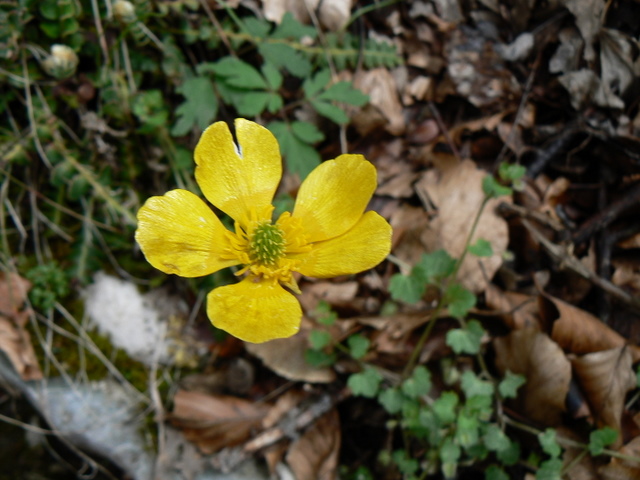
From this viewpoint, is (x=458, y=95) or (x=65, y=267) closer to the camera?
(x=65, y=267)

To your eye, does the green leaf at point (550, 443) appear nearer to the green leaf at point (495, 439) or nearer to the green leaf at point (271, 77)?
the green leaf at point (495, 439)

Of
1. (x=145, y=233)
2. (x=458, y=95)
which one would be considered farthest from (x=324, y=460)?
(x=458, y=95)

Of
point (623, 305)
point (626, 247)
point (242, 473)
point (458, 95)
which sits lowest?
point (242, 473)

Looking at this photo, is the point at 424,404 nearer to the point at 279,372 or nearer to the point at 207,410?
the point at 279,372

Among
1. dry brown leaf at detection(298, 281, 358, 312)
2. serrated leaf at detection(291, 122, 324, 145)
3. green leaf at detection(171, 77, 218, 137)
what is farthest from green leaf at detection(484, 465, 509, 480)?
green leaf at detection(171, 77, 218, 137)

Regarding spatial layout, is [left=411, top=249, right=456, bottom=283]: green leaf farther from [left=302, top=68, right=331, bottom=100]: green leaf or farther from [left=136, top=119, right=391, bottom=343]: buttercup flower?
[left=302, top=68, right=331, bottom=100]: green leaf

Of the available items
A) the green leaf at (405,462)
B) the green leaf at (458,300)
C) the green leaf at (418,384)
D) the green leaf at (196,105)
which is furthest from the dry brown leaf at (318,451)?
the green leaf at (196,105)
